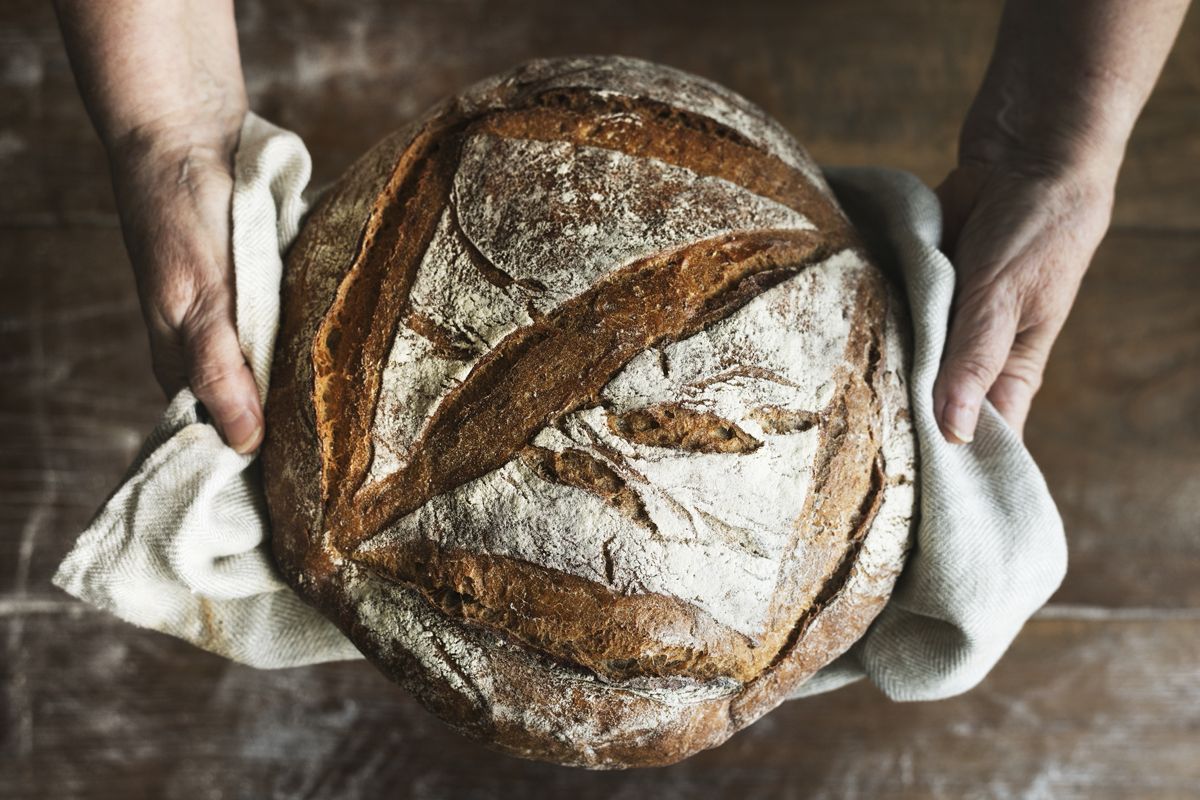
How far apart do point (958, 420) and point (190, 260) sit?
1.02 meters

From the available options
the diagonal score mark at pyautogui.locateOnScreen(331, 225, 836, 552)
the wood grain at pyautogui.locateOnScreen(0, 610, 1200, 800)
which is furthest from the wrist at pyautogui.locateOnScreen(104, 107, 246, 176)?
the wood grain at pyautogui.locateOnScreen(0, 610, 1200, 800)

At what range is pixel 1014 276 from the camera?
128 cm

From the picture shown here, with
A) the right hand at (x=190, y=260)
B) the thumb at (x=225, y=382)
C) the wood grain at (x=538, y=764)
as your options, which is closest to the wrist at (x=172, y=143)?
the right hand at (x=190, y=260)

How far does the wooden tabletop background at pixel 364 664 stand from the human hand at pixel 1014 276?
60 centimetres

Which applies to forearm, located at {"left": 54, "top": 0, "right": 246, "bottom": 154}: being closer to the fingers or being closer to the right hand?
the right hand

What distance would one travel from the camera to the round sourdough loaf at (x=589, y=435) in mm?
1028

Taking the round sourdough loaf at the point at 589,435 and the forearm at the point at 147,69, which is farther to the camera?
the forearm at the point at 147,69

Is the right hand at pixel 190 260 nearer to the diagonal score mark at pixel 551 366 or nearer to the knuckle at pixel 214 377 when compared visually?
the knuckle at pixel 214 377

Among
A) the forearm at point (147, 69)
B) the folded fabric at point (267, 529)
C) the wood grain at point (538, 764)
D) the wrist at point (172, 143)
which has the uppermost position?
the forearm at point (147, 69)

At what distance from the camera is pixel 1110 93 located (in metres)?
1.37

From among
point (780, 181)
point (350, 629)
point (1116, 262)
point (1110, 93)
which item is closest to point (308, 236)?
point (350, 629)

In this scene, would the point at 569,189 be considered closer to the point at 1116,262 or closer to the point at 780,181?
the point at 780,181

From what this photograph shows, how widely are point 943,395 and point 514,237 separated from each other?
0.59 metres

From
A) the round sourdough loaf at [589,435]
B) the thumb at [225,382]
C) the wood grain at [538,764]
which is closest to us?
the round sourdough loaf at [589,435]
